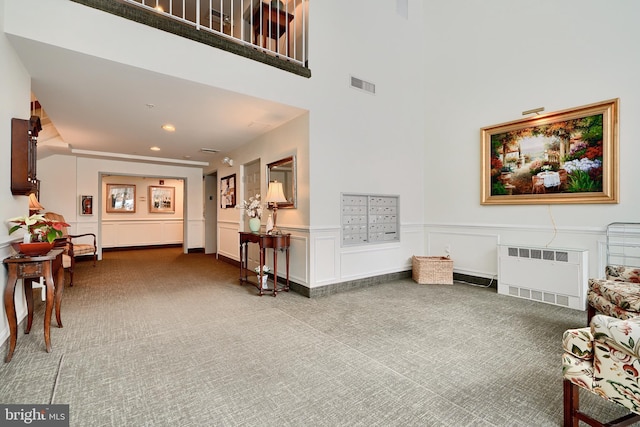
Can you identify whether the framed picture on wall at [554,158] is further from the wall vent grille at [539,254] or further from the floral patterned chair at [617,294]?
the floral patterned chair at [617,294]

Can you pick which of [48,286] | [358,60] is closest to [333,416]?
[48,286]

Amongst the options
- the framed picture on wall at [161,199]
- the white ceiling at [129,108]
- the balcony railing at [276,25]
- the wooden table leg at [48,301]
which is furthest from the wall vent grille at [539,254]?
the framed picture on wall at [161,199]

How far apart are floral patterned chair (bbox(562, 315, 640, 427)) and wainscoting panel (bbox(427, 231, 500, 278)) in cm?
322

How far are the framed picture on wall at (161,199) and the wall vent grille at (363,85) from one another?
25.3 ft

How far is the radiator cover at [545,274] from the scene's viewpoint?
349 centimetres

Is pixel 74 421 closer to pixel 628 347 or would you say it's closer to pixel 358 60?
pixel 628 347

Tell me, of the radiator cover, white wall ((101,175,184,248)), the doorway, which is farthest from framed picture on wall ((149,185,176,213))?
the radiator cover

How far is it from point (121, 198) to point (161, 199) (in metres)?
1.09

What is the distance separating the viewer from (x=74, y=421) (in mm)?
1581

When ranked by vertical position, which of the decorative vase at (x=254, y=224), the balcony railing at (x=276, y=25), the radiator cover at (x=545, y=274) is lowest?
the radiator cover at (x=545, y=274)

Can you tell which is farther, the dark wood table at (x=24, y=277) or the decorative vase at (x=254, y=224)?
the decorative vase at (x=254, y=224)

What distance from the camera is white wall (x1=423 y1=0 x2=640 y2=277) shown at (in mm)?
3430

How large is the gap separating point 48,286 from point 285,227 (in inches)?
108

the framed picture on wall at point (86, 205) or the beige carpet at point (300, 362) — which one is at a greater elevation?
the framed picture on wall at point (86, 205)
